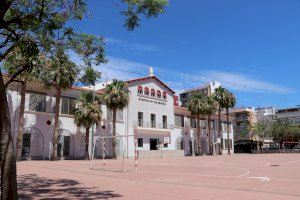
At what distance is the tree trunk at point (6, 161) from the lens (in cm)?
789

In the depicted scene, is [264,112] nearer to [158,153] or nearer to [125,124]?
[158,153]

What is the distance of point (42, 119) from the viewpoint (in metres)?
39.0

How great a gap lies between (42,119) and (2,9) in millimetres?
31721

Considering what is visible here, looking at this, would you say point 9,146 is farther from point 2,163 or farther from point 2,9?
point 2,9

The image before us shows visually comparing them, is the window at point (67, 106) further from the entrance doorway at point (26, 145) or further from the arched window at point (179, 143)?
the arched window at point (179, 143)

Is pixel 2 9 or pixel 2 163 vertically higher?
pixel 2 9

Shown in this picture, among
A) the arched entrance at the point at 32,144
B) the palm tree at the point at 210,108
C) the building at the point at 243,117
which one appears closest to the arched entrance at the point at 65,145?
the arched entrance at the point at 32,144

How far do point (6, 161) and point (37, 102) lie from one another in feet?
105

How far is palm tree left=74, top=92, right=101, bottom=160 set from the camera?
39.6 meters

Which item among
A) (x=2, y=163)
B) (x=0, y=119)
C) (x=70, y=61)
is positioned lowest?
(x=2, y=163)

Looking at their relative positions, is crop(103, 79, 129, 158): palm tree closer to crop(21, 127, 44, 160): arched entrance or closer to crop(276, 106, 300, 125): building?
crop(21, 127, 44, 160): arched entrance

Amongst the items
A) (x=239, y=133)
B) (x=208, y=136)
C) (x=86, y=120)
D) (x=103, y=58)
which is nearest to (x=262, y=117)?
(x=239, y=133)

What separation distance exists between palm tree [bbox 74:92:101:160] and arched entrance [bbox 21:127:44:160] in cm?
447

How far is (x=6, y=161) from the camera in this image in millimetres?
8000
